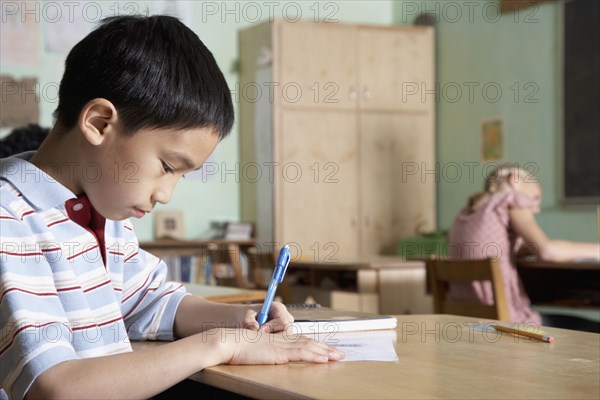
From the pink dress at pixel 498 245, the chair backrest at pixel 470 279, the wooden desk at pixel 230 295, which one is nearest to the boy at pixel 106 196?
the wooden desk at pixel 230 295

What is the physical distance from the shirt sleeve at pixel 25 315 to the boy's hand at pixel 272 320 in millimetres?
353

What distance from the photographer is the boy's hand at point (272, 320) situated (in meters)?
1.48

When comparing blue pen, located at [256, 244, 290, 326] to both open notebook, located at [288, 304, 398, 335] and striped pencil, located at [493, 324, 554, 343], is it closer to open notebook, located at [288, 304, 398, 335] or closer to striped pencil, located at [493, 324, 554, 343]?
open notebook, located at [288, 304, 398, 335]

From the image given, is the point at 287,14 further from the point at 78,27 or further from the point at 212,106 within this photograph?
the point at 212,106

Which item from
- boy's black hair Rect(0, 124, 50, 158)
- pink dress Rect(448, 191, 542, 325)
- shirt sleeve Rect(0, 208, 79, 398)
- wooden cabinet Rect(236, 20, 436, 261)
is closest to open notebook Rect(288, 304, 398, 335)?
shirt sleeve Rect(0, 208, 79, 398)

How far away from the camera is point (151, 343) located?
5.08 ft

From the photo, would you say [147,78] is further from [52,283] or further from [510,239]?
[510,239]

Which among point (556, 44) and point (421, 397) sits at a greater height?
point (556, 44)

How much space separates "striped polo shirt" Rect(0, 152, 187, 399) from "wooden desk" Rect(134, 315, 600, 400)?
0.15 meters

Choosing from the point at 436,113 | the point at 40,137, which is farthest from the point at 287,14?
the point at 40,137

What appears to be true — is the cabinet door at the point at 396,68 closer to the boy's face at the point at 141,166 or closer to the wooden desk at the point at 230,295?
the wooden desk at the point at 230,295

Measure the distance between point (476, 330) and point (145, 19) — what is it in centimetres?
78

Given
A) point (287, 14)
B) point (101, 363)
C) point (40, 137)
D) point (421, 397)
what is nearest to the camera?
point (421, 397)

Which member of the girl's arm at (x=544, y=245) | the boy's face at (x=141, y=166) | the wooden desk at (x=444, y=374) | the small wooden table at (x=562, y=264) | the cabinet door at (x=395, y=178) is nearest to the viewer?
the wooden desk at (x=444, y=374)
